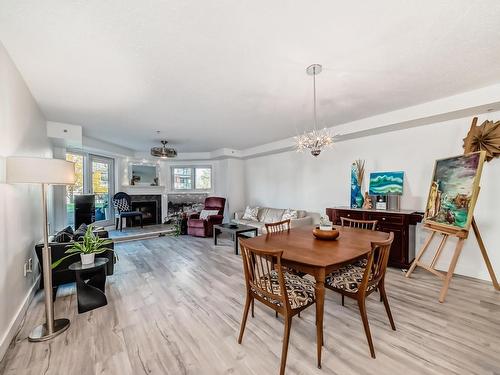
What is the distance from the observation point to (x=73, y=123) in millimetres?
4102

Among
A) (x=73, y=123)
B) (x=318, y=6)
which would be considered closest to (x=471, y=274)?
(x=318, y=6)

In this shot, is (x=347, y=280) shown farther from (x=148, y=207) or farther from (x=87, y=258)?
(x=148, y=207)

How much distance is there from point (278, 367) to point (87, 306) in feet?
7.17

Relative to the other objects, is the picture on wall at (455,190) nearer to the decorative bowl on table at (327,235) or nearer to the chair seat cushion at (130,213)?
the decorative bowl on table at (327,235)

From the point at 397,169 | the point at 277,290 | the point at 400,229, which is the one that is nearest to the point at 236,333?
the point at 277,290

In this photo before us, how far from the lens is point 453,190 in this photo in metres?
2.85

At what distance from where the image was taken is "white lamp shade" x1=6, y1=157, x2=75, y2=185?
1.86 m

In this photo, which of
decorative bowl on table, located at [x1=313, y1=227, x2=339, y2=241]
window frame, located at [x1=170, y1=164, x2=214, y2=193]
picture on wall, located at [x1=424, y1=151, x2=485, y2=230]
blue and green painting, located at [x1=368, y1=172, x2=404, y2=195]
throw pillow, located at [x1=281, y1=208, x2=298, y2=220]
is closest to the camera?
decorative bowl on table, located at [x1=313, y1=227, x2=339, y2=241]

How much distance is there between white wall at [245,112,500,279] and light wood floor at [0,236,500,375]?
29.3 inches

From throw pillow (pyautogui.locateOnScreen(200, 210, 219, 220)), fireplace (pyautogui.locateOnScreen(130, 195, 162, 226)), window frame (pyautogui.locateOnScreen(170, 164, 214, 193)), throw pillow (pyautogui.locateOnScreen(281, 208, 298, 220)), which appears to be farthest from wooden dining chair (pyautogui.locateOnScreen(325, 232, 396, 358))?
fireplace (pyautogui.locateOnScreen(130, 195, 162, 226))

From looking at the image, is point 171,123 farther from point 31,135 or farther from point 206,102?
point 31,135

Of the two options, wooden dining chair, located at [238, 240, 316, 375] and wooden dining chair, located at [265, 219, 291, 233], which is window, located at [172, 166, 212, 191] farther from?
wooden dining chair, located at [238, 240, 316, 375]

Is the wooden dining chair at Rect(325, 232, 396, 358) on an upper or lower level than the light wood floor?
upper

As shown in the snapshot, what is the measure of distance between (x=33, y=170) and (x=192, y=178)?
19.5 feet
